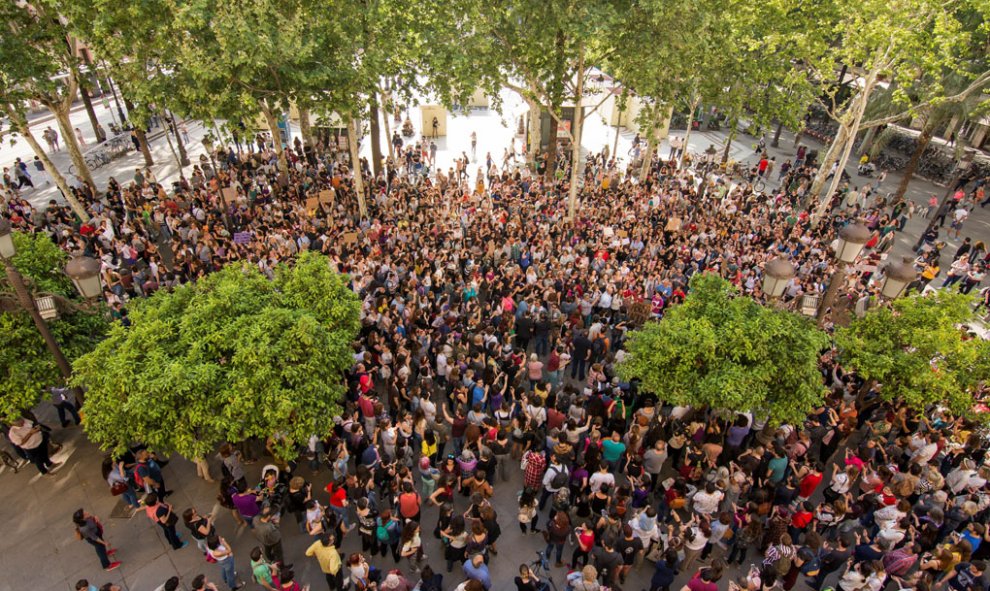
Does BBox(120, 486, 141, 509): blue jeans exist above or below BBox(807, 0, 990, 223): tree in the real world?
below

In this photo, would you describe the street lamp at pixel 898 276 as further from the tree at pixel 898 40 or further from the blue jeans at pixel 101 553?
the blue jeans at pixel 101 553

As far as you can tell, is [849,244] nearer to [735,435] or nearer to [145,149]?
[735,435]

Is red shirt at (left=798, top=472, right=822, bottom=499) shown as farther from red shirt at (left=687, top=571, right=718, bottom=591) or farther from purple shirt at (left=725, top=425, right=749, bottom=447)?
red shirt at (left=687, top=571, right=718, bottom=591)

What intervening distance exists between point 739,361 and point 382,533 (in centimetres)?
623

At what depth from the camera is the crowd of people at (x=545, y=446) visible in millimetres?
7668

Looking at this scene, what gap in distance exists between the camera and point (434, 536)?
8852mm

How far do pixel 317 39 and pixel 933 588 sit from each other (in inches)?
745

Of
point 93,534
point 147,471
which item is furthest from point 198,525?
point 147,471

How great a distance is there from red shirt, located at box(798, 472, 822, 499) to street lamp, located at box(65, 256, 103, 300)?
1160 cm

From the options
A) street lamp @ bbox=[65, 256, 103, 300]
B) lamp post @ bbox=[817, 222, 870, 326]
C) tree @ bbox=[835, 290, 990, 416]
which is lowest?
tree @ bbox=[835, 290, 990, 416]

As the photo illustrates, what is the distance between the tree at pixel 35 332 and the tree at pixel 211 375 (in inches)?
46.4

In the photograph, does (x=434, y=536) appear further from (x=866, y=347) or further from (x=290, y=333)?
(x=866, y=347)

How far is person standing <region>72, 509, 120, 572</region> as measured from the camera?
7.57 metres

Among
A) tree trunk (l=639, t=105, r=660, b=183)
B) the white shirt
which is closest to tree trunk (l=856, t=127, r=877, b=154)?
tree trunk (l=639, t=105, r=660, b=183)
